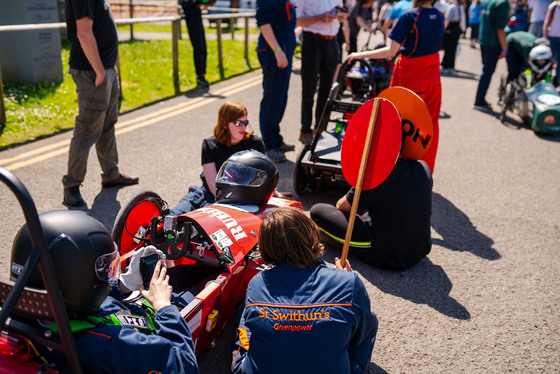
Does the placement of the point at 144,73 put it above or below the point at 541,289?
above

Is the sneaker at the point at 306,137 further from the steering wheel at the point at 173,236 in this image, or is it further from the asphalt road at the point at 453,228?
the steering wheel at the point at 173,236

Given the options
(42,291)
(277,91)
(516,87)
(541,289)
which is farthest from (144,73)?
(42,291)

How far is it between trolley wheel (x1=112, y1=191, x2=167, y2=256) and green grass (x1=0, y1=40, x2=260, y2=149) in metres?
3.48

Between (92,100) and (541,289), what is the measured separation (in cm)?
419

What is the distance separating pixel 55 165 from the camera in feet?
18.4

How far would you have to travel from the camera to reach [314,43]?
6727 mm

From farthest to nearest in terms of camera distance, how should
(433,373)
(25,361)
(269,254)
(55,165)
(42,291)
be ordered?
(55,165) < (433,373) < (269,254) < (25,361) < (42,291)

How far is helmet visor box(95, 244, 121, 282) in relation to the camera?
1951mm

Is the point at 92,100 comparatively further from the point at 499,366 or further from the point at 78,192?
the point at 499,366

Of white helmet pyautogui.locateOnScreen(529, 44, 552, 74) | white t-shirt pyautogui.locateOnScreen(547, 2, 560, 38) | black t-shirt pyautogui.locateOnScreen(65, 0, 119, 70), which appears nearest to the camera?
black t-shirt pyautogui.locateOnScreen(65, 0, 119, 70)

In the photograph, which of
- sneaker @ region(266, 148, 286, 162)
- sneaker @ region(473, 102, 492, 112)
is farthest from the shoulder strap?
sneaker @ region(473, 102, 492, 112)

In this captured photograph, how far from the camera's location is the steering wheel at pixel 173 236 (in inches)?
119

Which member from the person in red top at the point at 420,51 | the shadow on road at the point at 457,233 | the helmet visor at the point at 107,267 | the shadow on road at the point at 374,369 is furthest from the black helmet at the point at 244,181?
the person in red top at the point at 420,51

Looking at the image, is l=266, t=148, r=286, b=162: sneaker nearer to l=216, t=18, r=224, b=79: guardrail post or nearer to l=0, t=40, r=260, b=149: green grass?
l=0, t=40, r=260, b=149: green grass
